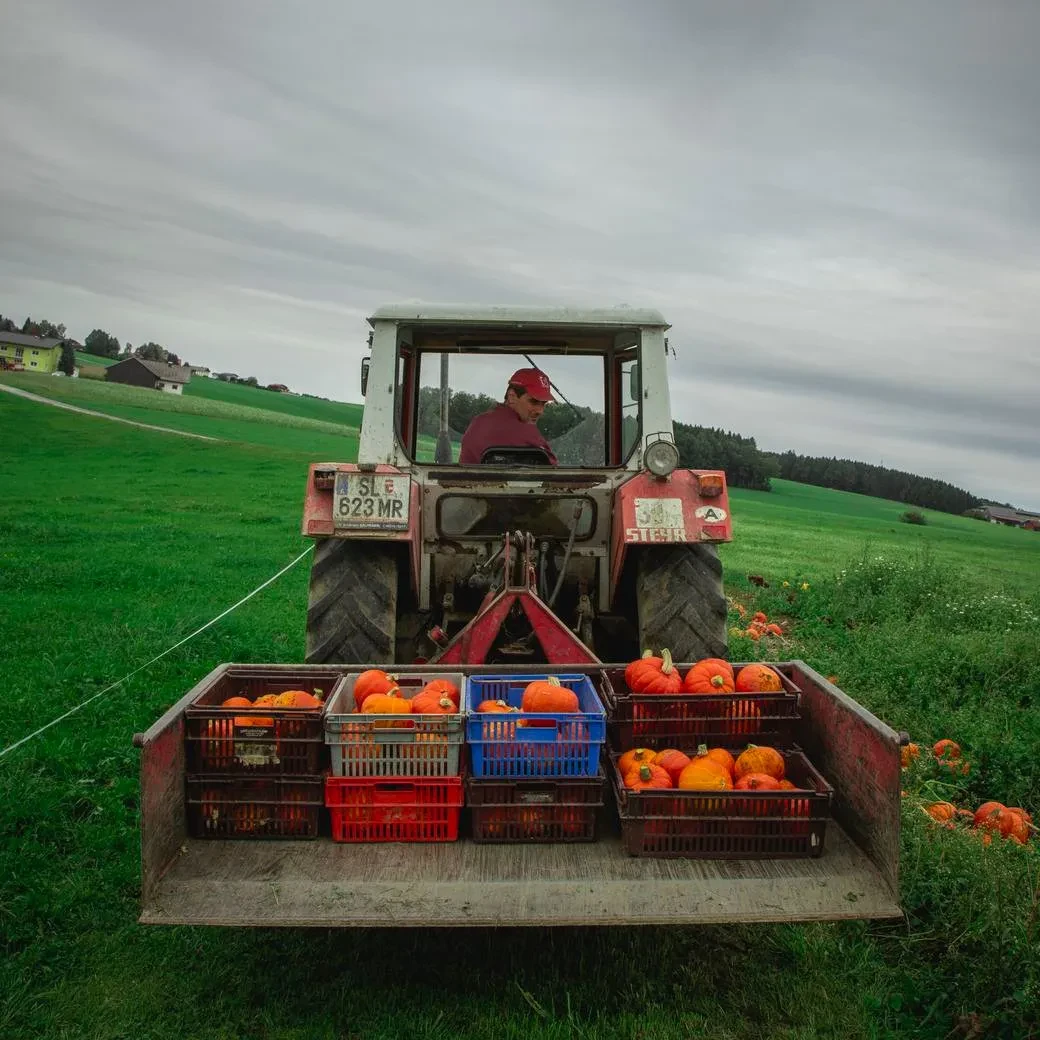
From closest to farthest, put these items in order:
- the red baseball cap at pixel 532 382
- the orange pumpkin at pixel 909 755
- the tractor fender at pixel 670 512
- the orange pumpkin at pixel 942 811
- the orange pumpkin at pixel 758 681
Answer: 1. the orange pumpkin at pixel 758 681
2. the orange pumpkin at pixel 942 811
3. the tractor fender at pixel 670 512
4. the orange pumpkin at pixel 909 755
5. the red baseball cap at pixel 532 382

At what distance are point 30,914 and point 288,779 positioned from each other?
1161mm

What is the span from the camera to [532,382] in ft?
18.5

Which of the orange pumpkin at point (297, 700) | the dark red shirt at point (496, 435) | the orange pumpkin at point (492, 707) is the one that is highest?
the dark red shirt at point (496, 435)

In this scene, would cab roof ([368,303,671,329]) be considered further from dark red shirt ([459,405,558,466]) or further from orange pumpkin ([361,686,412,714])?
orange pumpkin ([361,686,412,714])

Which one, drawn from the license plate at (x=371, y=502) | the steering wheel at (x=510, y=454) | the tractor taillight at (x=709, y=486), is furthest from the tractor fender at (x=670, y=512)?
the license plate at (x=371, y=502)

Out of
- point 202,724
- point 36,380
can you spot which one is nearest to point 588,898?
point 202,724

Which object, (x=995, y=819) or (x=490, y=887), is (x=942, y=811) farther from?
(x=490, y=887)

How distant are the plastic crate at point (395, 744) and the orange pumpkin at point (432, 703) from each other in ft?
0.24

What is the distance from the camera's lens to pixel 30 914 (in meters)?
3.69

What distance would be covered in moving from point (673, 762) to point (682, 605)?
1405 mm

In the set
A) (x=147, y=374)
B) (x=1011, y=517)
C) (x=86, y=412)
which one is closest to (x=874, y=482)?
(x=1011, y=517)

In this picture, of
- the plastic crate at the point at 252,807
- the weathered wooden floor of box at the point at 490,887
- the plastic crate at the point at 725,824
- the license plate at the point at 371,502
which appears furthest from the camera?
the license plate at the point at 371,502

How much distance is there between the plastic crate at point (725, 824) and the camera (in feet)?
11.0

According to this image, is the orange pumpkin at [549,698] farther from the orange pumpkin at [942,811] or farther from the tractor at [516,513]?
the orange pumpkin at [942,811]
